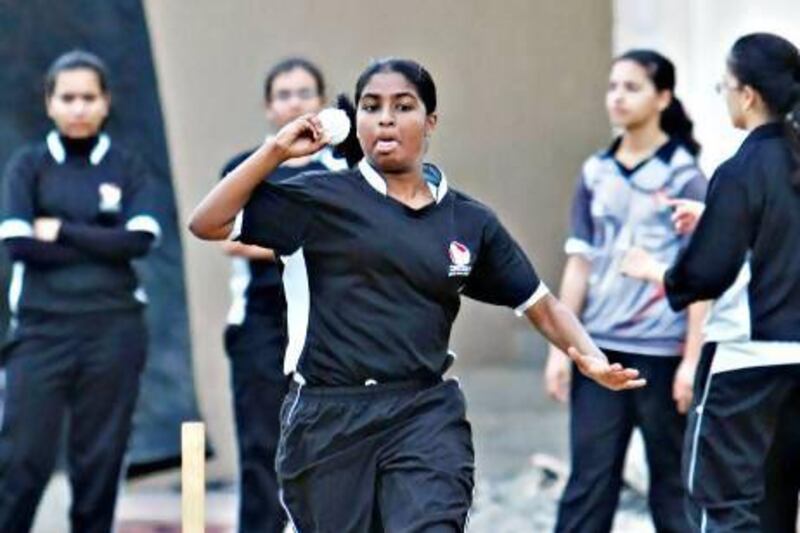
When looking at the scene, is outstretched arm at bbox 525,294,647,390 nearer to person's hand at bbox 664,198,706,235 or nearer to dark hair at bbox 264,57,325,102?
person's hand at bbox 664,198,706,235

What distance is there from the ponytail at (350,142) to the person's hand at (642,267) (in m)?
1.30

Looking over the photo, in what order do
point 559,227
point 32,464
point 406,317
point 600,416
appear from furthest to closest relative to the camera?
point 559,227, point 32,464, point 600,416, point 406,317

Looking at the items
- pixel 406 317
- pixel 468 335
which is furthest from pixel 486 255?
pixel 468 335

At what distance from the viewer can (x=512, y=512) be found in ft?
30.3

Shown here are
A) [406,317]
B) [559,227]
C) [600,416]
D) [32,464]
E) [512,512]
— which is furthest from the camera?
[559,227]

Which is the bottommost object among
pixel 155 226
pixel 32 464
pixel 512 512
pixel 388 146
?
pixel 512 512

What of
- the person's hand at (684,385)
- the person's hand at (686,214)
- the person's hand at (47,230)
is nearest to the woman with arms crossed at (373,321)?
the person's hand at (686,214)

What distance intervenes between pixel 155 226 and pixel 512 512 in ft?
6.93

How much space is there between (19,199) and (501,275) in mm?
2543

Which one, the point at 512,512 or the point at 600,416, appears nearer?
the point at 600,416

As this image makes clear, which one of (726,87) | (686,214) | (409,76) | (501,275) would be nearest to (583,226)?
(686,214)

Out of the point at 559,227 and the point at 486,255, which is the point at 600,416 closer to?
the point at 486,255

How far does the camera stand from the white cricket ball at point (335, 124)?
5566mm

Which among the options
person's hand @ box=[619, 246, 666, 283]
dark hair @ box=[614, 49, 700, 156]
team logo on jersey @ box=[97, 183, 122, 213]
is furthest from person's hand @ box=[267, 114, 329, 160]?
team logo on jersey @ box=[97, 183, 122, 213]
